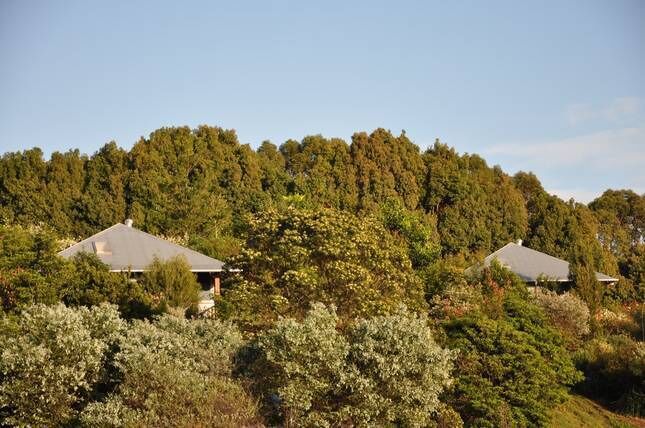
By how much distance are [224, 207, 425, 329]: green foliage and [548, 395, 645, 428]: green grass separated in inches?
160

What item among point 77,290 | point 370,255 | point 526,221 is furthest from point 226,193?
point 370,255

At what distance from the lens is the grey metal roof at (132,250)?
2619 centimetres

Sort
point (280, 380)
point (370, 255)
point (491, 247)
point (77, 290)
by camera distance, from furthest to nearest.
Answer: point (491, 247) < point (77, 290) < point (370, 255) < point (280, 380)

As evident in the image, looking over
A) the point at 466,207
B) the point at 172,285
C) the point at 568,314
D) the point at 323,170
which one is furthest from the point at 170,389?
the point at 466,207

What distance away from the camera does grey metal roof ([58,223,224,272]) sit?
26188 mm

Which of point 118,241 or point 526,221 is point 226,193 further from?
point 526,221

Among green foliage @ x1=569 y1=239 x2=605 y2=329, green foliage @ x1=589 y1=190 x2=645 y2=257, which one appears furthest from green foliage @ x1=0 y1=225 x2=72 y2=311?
green foliage @ x1=589 y1=190 x2=645 y2=257

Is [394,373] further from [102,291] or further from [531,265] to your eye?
[531,265]

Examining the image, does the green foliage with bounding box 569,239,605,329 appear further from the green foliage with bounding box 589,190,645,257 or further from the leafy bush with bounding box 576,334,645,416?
the green foliage with bounding box 589,190,645,257

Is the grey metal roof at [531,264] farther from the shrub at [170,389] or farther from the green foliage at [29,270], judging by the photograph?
the shrub at [170,389]

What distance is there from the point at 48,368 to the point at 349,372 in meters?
4.62

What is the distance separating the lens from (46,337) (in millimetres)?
12133

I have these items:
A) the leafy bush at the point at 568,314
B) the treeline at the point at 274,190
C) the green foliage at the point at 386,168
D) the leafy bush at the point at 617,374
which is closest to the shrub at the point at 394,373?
the leafy bush at the point at 617,374

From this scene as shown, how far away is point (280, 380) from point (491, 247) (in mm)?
35849
